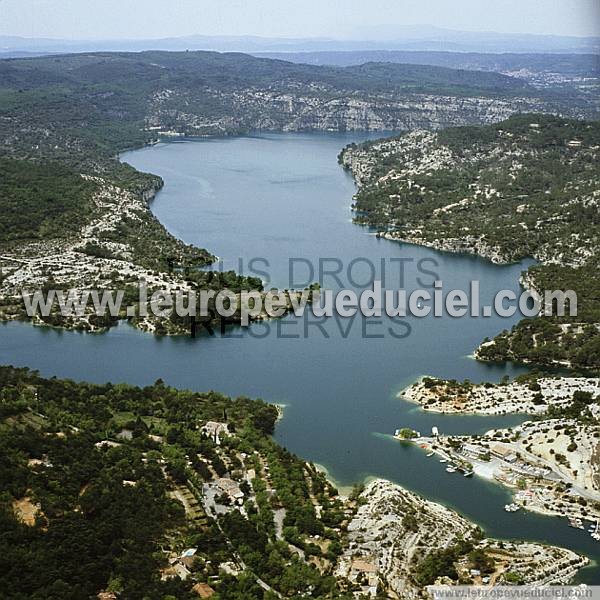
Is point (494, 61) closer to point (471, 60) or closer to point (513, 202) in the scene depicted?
point (471, 60)

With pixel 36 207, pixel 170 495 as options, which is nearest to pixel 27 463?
pixel 170 495

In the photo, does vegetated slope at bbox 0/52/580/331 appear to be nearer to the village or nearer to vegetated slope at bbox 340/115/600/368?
vegetated slope at bbox 340/115/600/368

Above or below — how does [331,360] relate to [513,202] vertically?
below

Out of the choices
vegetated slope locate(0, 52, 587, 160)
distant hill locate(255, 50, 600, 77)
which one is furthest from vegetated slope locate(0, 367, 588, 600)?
distant hill locate(255, 50, 600, 77)

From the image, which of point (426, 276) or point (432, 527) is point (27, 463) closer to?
point (432, 527)

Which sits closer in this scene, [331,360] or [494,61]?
[331,360]

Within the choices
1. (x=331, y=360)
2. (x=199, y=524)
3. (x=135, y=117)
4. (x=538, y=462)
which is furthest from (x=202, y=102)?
(x=199, y=524)

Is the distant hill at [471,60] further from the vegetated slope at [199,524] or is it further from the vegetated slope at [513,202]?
the vegetated slope at [199,524]

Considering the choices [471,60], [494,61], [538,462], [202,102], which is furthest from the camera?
[471,60]
